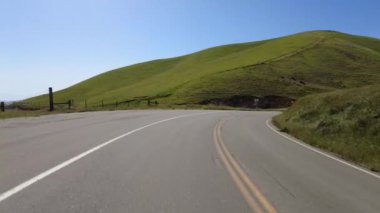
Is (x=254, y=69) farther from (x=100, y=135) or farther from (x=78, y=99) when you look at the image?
(x=100, y=135)

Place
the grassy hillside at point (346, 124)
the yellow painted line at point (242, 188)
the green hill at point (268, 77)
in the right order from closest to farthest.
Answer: the yellow painted line at point (242, 188) → the grassy hillside at point (346, 124) → the green hill at point (268, 77)

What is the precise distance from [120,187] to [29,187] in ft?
4.94

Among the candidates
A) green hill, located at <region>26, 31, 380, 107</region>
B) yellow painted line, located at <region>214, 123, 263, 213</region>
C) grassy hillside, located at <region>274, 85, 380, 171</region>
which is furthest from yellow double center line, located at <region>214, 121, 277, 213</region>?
green hill, located at <region>26, 31, 380, 107</region>

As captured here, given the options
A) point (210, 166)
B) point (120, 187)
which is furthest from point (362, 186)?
point (120, 187)

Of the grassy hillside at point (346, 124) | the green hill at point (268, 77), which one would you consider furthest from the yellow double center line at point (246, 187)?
the green hill at point (268, 77)

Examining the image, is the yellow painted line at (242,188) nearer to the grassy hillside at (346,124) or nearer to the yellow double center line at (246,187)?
the yellow double center line at (246,187)

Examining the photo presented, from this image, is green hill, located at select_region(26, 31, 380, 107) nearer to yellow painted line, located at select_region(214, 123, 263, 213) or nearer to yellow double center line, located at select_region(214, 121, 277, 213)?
yellow double center line, located at select_region(214, 121, 277, 213)

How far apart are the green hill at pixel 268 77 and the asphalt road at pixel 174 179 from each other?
5214 centimetres

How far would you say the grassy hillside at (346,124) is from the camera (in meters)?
17.0

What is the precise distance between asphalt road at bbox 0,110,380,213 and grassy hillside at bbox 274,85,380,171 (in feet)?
3.97

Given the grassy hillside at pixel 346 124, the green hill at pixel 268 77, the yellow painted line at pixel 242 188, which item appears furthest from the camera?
the green hill at pixel 268 77

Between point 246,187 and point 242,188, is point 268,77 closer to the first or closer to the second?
point 246,187

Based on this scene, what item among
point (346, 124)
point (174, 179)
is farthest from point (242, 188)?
point (346, 124)

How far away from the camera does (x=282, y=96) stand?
71562 mm
